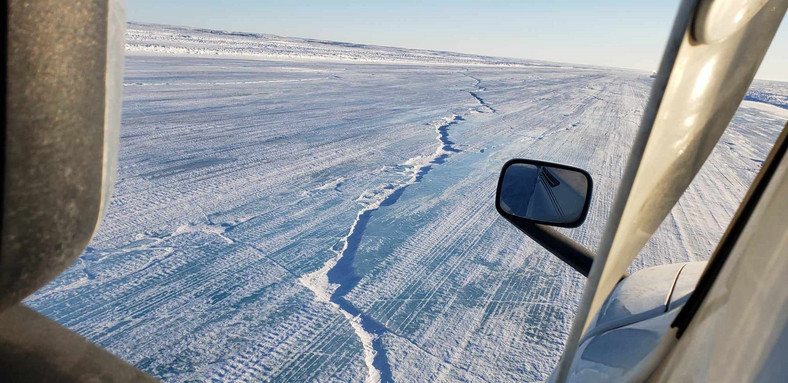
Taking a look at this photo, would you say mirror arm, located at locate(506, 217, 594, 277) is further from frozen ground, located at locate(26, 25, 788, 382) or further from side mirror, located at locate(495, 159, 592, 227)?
frozen ground, located at locate(26, 25, 788, 382)

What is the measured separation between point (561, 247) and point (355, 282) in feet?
5.15

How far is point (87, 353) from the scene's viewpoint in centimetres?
102

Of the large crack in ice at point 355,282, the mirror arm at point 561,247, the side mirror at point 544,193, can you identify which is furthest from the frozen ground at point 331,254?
the side mirror at point 544,193

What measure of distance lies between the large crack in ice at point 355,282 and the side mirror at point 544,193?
100 centimetres

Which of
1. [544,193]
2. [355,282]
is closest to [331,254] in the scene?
[355,282]

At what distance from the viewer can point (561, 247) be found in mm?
1873

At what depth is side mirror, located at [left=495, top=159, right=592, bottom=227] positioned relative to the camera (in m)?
1.74

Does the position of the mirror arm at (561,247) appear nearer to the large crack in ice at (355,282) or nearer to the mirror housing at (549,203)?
the mirror housing at (549,203)

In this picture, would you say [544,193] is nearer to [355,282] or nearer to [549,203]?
[549,203]

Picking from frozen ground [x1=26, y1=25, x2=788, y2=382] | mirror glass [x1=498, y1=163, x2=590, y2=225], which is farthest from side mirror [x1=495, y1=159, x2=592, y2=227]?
frozen ground [x1=26, y1=25, x2=788, y2=382]

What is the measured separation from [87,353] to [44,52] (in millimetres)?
654

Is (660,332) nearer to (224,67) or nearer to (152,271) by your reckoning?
(152,271)

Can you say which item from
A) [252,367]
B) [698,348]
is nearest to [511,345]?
[252,367]

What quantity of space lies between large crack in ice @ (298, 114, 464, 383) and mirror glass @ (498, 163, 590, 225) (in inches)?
39.9
